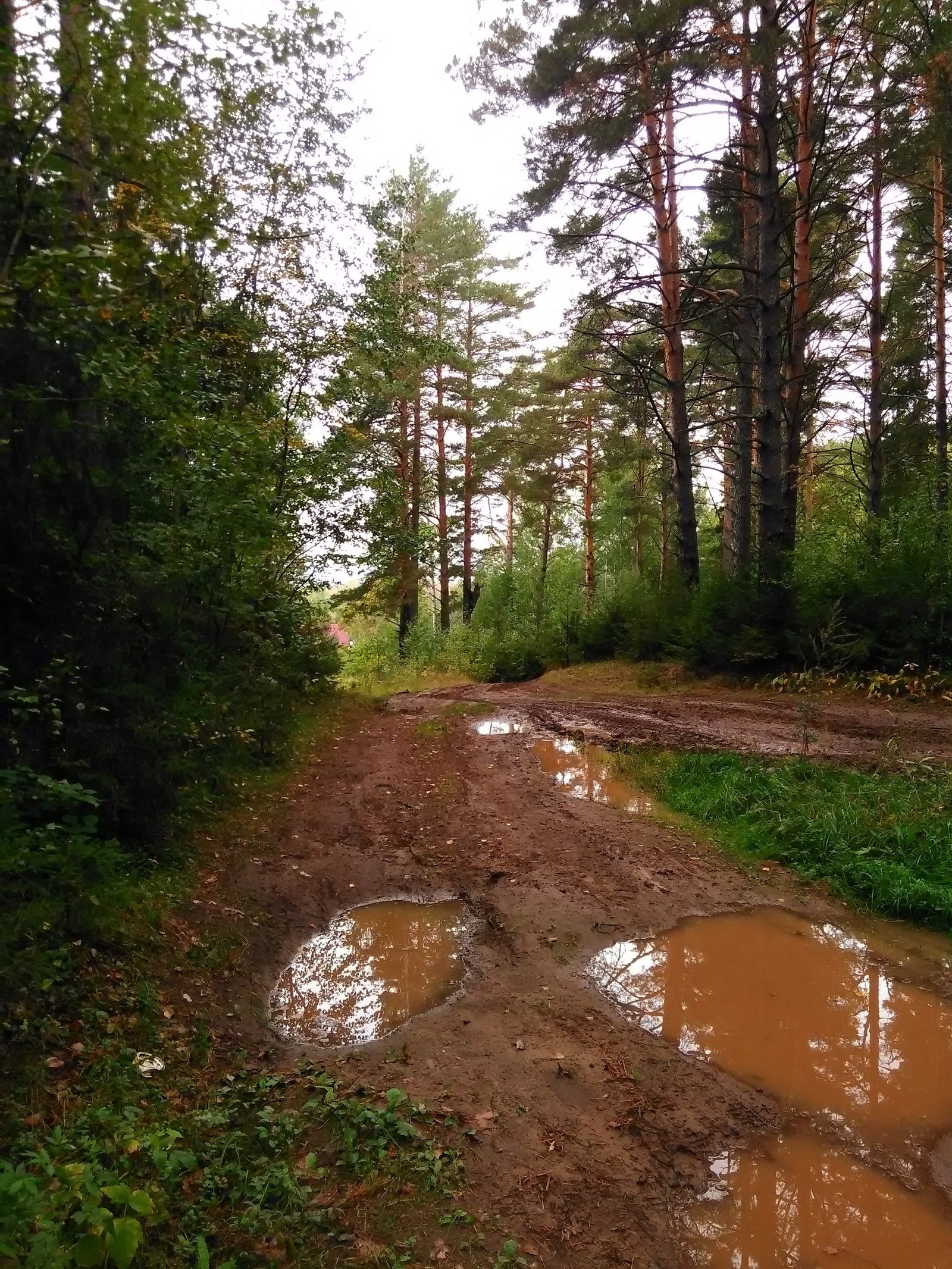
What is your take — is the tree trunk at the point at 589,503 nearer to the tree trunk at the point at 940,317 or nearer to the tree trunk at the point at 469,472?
the tree trunk at the point at 469,472

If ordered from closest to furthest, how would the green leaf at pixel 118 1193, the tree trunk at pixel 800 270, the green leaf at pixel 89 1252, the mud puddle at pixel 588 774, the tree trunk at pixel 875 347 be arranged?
the green leaf at pixel 89 1252
the green leaf at pixel 118 1193
the mud puddle at pixel 588 774
the tree trunk at pixel 800 270
the tree trunk at pixel 875 347

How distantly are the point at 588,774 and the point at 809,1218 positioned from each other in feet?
18.9

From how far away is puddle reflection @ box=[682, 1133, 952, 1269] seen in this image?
2453 millimetres

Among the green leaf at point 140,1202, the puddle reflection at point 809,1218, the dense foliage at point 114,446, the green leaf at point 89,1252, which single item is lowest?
the puddle reflection at point 809,1218

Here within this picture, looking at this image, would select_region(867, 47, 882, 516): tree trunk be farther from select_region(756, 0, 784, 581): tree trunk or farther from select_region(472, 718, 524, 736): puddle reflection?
select_region(472, 718, 524, 736): puddle reflection

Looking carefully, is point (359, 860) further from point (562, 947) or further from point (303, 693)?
point (303, 693)

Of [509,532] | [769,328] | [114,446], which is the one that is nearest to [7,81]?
[114,446]

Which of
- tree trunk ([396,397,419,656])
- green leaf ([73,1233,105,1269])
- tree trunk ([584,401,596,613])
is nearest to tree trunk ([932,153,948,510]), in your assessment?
tree trunk ([584,401,596,613])

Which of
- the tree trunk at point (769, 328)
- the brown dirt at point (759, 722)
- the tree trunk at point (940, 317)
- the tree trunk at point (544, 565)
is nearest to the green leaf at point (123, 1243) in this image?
the brown dirt at point (759, 722)

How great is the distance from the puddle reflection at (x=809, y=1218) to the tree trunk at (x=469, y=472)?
74.9 ft

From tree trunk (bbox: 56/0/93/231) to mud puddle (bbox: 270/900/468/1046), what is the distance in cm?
447

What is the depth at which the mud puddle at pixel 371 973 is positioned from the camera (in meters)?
3.82

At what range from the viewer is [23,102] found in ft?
13.5

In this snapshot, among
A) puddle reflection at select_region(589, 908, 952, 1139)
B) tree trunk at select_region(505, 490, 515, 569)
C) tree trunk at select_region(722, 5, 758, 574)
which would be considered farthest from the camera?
tree trunk at select_region(505, 490, 515, 569)
